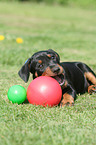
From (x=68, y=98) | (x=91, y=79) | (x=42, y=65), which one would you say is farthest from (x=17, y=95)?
(x=91, y=79)

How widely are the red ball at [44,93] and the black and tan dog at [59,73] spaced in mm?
261

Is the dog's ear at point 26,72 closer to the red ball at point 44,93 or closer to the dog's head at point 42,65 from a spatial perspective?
the dog's head at point 42,65

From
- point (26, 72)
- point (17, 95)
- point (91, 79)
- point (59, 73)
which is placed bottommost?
point (91, 79)

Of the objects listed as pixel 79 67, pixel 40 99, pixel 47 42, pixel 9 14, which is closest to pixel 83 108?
pixel 40 99

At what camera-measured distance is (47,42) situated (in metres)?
11.2

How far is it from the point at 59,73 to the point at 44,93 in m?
0.53

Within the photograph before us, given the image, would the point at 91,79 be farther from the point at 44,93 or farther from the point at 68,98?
the point at 44,93

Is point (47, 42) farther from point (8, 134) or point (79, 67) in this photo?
point (8, 134)

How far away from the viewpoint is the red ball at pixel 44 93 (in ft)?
11.6

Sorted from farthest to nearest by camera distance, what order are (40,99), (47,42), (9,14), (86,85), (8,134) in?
(9,14)
(47,42)
(86,85)
(40,99)
(8,134)

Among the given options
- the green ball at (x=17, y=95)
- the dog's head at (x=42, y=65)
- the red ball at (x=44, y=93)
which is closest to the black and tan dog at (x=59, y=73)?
the dog's head at (x=42, y=65)

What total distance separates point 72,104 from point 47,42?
769 centimetres

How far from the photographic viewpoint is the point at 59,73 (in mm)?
3891

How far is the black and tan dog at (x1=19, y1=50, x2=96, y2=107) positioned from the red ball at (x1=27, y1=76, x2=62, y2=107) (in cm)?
26
